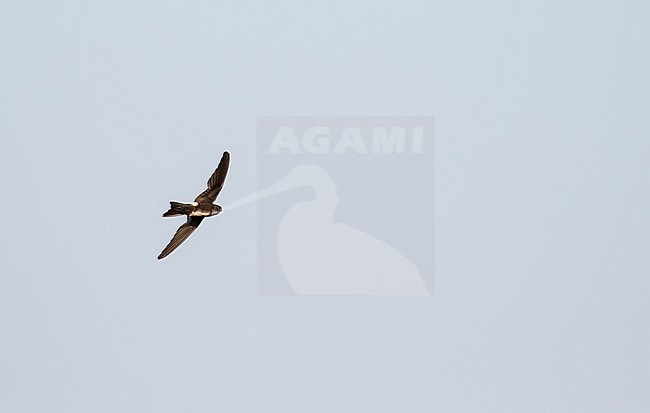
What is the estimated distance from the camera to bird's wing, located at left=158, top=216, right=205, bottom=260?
157 ft

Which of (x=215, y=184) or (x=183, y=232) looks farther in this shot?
(x=183, y=232)

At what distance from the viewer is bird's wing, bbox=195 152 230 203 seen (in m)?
47.8

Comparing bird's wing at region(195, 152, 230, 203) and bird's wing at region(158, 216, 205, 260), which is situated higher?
bird's wing at region(195, 152, 230, 203)

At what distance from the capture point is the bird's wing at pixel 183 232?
47.9 meters

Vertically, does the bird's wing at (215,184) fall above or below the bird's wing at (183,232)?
above

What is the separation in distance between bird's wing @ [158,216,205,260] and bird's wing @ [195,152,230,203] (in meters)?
0.30

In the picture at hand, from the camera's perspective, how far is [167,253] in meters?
47.7

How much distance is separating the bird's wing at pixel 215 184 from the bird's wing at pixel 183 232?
297mm

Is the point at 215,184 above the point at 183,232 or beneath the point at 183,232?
above

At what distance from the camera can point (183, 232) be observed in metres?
48.1

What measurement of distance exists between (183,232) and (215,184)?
0.76 m

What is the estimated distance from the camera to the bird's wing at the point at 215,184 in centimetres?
4784

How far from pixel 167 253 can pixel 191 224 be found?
0.63m

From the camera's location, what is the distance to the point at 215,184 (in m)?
47.9
